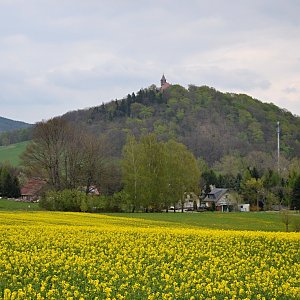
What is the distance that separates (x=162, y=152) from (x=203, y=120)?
281 feet

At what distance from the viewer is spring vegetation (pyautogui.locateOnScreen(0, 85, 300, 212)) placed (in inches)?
3017

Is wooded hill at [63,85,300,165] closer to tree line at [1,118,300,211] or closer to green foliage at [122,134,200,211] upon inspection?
green foliage at [122,134,200,211]

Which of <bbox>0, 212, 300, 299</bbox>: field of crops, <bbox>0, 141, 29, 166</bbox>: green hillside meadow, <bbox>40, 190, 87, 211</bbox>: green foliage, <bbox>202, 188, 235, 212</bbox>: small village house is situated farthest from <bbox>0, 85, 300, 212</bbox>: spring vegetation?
<bbox>0, 212, 300, 299</bbox>: field of crops

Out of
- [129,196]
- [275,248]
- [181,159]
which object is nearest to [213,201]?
[181,159]

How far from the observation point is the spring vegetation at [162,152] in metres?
76.6

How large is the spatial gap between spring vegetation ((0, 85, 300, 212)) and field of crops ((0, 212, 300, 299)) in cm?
4712

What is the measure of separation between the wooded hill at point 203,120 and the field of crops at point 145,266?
11703 cm

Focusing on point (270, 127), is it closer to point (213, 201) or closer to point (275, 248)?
point (213, 201)

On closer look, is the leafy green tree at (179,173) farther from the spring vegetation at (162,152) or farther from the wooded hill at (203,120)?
the wooded hill at (203,120)

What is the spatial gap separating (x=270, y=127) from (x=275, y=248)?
5761 inches

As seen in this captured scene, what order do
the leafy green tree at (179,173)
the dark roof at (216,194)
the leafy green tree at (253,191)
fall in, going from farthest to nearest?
the dark roof at (216,194) → the leafy green tree at (253,191) → the leafy green tree at (179,173)

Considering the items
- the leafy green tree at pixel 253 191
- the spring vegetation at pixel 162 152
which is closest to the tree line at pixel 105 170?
the spring vegetation at pixel 162 152

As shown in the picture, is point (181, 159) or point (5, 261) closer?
point (5, 261)

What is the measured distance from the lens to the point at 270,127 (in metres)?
165
